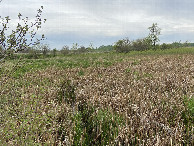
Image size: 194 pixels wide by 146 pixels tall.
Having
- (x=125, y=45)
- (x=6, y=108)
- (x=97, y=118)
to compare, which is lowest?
(x=97, y=118)

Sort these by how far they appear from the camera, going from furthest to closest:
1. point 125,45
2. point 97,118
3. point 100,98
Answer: point 125,45 → point 100,98 → point 97,118

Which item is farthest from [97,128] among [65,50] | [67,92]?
[65,50]

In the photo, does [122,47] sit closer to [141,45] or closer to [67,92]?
[141,45]

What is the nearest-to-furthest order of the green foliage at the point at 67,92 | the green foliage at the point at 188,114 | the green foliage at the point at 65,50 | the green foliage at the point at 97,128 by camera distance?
the green foliage at the point at 97,128 → the green foliage at the point at 188,114 → the green foliage at the point at 67,92 → the green foliage at the point at 65,50

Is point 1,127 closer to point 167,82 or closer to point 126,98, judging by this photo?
point 126,98

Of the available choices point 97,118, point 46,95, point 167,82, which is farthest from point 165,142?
point 167,82

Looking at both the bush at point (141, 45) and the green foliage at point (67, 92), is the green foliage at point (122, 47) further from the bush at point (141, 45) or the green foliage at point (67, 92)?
the green foliage at point (67, 92)

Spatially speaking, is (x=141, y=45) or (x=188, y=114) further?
(x=141, y=45)

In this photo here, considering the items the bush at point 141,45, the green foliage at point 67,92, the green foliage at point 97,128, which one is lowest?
the green foliage at point 97,128

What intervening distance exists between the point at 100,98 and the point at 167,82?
11.1ft

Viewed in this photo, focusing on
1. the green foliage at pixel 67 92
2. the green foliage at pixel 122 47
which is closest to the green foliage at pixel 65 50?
the green foliage at pixel 122 47

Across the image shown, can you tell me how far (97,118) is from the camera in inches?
162

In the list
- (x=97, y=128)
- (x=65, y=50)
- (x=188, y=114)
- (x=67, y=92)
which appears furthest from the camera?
(x=65, y=50)

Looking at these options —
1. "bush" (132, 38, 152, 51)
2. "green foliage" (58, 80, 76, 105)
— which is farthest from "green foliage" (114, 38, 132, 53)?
"green foliage" (58, 80, 76, 105)
